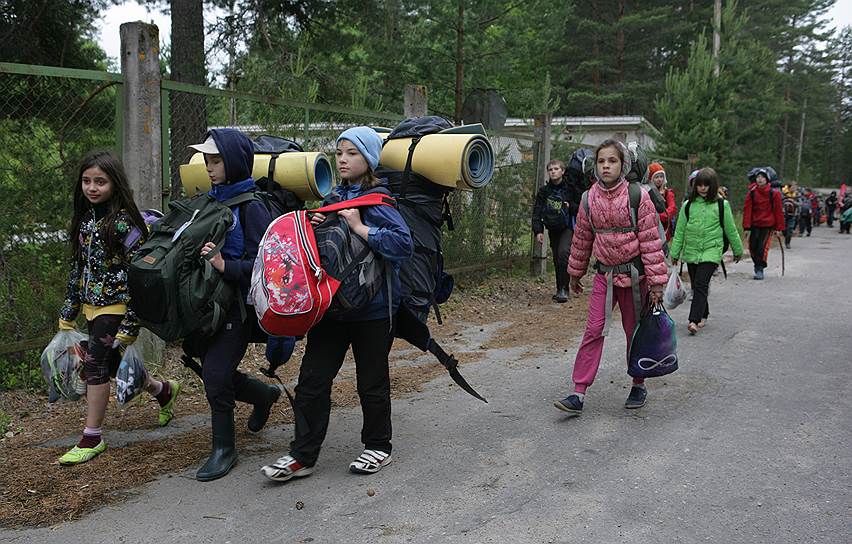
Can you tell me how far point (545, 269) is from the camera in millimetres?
11859

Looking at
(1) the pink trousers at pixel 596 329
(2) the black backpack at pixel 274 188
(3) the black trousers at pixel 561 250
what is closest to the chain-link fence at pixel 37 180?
(2) the black backpack at pixel 274 188

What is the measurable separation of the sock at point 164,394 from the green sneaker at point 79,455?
0.50 m

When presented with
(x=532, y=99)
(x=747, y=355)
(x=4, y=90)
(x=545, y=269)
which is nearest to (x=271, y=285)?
(x=4, y=90)

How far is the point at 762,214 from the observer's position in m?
12.0

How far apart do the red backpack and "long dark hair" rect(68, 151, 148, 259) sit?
3.25ft

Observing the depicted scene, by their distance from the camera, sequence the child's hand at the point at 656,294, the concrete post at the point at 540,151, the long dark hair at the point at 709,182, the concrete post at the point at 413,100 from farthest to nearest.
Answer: the concrete post at the point at 540,151 → the concrete post at the point at 413,100 → the long dark hair at the point at 709,182 → the child's hand at the point at 656,294

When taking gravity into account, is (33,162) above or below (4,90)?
below

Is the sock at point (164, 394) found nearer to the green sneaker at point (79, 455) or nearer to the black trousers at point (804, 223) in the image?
the green sneaker at point (79, 455)

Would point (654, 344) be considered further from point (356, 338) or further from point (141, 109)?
point (141, 109)

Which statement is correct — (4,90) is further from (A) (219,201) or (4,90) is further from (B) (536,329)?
(B) (536,329)

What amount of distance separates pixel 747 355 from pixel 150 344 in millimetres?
5240

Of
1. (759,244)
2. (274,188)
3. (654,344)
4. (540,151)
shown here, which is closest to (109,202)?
(274,188)

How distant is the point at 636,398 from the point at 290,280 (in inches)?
116

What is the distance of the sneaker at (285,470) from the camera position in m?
3.87
